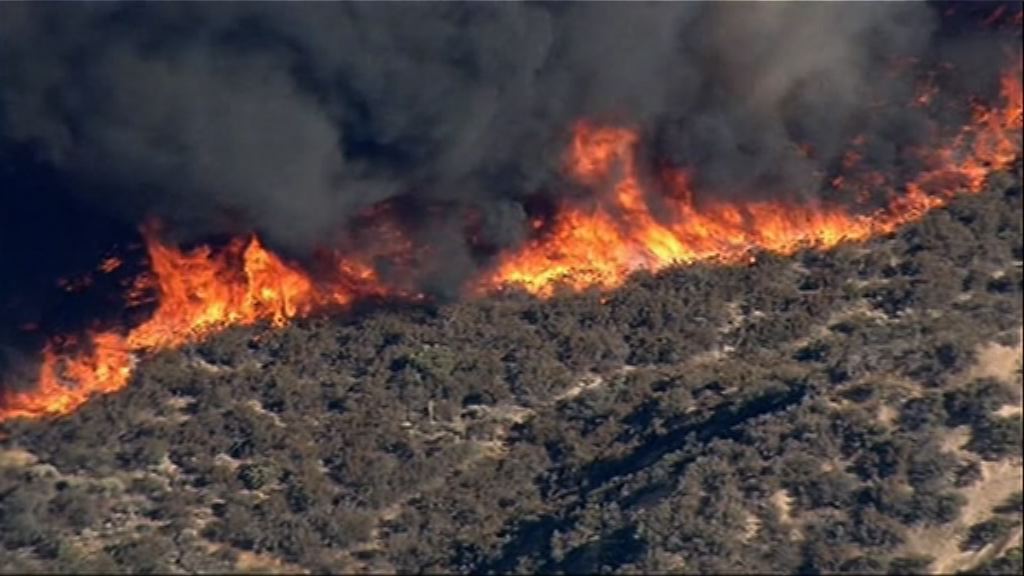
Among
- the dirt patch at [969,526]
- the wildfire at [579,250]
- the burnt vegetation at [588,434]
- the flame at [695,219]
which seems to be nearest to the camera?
the dirt patch at [969,526]

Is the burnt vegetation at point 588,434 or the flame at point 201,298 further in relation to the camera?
the flame at point 201,298

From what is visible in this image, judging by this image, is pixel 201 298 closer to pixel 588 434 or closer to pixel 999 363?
pixel 588 434

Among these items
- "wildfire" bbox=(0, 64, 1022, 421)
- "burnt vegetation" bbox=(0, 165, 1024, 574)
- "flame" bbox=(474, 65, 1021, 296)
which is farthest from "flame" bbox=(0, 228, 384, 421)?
"flame" bbox=(474, 65, 1021, 296)

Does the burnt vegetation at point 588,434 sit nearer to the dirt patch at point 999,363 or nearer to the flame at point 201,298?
the dirt patch at point 999,363

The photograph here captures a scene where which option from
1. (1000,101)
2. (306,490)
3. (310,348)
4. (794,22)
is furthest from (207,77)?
(1000,101)

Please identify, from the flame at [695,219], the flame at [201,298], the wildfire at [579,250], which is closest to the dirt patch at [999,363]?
the flame at [695,219]

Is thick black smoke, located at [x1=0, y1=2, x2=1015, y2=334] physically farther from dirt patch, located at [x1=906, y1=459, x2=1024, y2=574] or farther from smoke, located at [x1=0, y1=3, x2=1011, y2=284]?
dirt patch, located at [x1=906, y1=459, x2=1024, y2=574]

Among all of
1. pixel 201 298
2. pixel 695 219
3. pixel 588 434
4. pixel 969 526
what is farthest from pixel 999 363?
pixel 201 298

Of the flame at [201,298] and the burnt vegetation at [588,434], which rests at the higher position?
the flame at [201,298]
